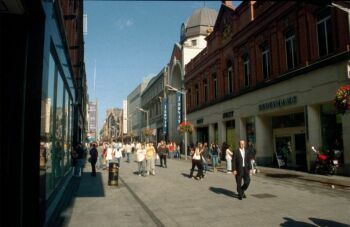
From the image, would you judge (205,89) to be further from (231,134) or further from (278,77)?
(278,77)

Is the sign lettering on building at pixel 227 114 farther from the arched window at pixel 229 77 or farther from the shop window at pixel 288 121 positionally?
the shop window at pixel 288 121

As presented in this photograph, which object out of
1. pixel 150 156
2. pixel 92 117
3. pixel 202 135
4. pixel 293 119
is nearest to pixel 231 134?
pixel 293 119

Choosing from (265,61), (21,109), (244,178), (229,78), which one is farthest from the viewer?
(229,78)

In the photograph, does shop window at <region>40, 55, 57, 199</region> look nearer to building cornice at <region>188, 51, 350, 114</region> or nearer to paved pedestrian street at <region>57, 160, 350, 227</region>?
paved pedestrian street at <region>57, 160, 350, 227</region>

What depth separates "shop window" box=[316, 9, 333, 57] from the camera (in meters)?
18.2

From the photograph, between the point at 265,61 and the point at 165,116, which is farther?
the point at 165,116

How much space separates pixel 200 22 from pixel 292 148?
3780 centimetres

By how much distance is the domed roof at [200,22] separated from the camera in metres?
56.0

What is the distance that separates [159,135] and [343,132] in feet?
169

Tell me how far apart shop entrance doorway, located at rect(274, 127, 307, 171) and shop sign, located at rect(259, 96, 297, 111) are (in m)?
1.87

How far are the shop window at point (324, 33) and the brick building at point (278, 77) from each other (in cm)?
5

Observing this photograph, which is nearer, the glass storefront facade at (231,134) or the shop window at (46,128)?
the shop window at (46,128)

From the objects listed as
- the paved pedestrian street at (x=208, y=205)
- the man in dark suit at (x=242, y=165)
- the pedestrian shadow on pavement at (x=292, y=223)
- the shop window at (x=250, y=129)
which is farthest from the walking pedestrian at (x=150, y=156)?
the pedestrian shadow on pavement at (x=292, y=223)

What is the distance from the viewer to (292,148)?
22.8m
